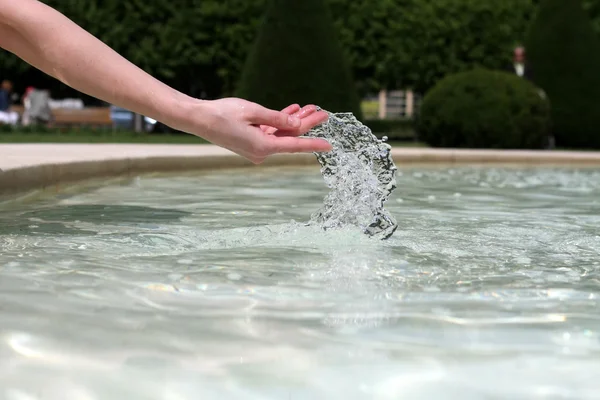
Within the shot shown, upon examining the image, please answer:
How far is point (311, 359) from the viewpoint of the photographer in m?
2.24

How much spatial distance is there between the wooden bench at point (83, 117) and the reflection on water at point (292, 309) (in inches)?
752

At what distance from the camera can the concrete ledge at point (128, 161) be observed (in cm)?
657

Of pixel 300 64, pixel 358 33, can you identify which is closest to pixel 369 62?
pixel 358 33

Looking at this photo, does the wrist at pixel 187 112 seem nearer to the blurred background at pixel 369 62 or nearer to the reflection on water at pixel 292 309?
the reflection on water at pixel 292 309

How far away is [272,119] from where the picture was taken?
3590mm

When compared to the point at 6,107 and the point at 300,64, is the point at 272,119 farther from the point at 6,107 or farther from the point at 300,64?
the point at 6,107

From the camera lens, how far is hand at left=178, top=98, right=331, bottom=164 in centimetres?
354

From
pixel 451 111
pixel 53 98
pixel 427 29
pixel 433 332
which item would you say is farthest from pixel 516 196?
pixel 53 98

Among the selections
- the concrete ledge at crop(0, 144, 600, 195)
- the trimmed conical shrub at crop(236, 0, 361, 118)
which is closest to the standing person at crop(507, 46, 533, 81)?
the trimmed conical shrub at crop(236, 0, 361, 118)

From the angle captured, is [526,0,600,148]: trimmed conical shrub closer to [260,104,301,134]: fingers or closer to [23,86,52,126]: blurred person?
[23,86,52,126]: blurred person

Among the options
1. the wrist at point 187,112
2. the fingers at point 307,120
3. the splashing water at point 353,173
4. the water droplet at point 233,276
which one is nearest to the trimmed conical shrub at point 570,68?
the splashing water at point 353,173

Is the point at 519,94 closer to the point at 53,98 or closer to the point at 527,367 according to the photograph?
the point at 527,367

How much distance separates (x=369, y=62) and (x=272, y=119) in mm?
17881

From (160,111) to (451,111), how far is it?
Result: 13172 millimetres
